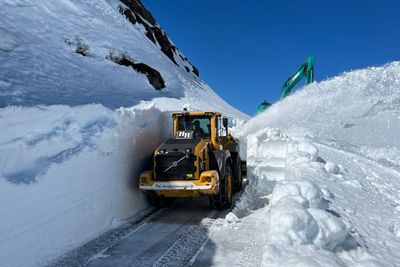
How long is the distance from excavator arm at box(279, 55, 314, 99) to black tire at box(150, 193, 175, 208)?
17.5 metres

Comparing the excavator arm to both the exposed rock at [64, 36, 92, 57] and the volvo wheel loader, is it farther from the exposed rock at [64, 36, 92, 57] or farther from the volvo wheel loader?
the volvo wheel loader

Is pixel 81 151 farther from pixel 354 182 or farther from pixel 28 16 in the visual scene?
pixel 28 16

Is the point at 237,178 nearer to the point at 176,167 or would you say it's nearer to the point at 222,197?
the point at 222,197

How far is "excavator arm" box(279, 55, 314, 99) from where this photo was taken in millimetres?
24984

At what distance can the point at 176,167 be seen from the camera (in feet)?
29.3

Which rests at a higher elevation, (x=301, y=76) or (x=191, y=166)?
(x=301, y=76)

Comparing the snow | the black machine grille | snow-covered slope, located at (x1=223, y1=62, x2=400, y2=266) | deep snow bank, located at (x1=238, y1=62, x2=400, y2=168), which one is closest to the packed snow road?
the snow

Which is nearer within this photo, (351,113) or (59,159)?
(59,159)

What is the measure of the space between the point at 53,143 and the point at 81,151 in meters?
0.61

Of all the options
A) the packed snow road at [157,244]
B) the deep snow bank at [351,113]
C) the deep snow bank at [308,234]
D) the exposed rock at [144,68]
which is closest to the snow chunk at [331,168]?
the deep snow bank at [308,234]

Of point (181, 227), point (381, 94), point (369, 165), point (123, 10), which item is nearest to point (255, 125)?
point (381, 94)

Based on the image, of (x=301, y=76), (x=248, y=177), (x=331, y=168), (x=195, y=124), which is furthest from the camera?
(x=301, y=76)

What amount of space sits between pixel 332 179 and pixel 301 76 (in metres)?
17.3

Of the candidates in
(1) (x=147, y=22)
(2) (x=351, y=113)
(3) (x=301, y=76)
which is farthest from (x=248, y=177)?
(1) (x=147, y=22)
